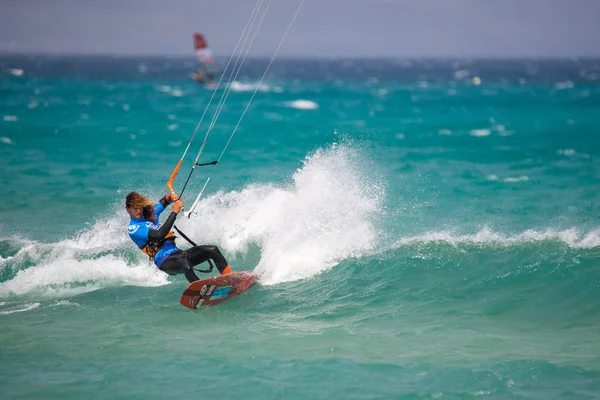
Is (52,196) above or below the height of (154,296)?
above

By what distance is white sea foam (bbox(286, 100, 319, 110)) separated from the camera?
46.7 meters

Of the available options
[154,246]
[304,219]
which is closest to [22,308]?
[154,246]

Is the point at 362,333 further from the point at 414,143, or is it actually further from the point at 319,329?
the point at 414,143

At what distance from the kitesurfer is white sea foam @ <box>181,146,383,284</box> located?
137cm

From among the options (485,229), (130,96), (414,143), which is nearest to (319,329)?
(485,229)

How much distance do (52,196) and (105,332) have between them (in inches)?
415

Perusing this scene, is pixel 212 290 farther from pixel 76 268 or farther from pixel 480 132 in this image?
pixel 480 132

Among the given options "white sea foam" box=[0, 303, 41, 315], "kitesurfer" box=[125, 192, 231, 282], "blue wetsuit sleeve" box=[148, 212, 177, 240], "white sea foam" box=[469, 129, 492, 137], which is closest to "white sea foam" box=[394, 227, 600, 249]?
"kitesurfer" box=[125, 192, 231, 282]

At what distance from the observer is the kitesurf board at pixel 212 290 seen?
909 centimetres

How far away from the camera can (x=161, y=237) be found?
28.8ft

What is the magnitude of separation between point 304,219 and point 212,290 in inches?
106

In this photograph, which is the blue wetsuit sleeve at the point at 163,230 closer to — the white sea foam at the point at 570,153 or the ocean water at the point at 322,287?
the ocean water at the point at 322,287

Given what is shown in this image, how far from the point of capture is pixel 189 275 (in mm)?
9117

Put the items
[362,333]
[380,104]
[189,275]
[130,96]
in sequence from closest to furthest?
[362,333]
[189,275]
[380,104]
[130,96]
